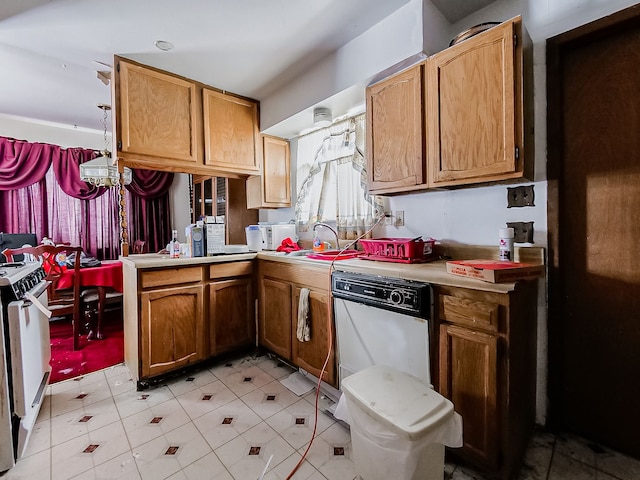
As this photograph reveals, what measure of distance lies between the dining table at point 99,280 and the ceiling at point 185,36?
1722 mm

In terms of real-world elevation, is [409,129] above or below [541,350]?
above

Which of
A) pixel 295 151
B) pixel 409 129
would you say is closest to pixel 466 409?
pixel 409 129

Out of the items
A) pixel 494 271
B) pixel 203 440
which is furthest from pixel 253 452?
pixel 494 271

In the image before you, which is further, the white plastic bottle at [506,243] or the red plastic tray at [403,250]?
the red plastic tray at [403,250]

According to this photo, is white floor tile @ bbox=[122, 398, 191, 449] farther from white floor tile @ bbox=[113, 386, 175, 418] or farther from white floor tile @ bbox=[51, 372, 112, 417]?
white floor tile @ bbox=[51, 372, 112, 417]

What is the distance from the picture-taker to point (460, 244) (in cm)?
182

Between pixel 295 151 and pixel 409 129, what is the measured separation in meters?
1.57

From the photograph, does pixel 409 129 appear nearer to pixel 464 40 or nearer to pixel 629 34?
pixel 464 40

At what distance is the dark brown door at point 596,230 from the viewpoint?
1371 mm

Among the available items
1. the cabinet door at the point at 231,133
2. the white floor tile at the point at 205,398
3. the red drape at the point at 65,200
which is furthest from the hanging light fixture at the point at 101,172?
the white floor tile at the point at 205,398

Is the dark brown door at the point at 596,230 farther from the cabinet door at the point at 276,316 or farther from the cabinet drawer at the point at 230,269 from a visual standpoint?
the cabinet drawer at the point at 230,269

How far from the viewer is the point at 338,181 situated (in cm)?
259

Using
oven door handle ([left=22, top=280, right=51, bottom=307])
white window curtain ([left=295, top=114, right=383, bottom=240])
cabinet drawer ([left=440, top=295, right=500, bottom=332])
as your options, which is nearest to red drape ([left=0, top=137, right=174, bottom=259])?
oven door handle ([left=22, top=280, right=51, bottom=307])

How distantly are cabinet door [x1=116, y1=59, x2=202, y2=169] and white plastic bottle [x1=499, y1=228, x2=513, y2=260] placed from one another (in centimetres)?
232
